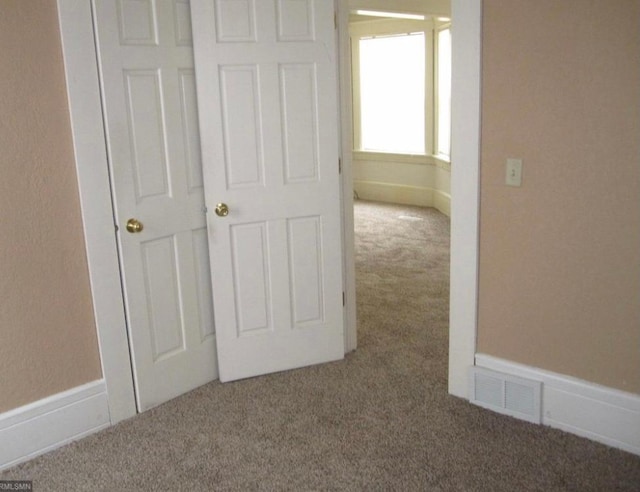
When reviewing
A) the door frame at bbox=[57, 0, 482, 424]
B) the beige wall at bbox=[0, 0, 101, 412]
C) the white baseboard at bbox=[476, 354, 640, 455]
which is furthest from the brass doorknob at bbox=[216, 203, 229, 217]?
the white baseboard at bbox=[476, 354, 640, 455]

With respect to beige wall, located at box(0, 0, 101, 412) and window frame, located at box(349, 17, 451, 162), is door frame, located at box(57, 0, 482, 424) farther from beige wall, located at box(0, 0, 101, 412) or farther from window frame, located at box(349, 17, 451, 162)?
window frame, located at box(349, 17, 451, 162)

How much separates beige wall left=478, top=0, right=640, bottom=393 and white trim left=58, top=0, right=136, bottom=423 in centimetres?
160

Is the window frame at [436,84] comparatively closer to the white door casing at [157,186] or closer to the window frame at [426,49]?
the window frame at [426,49]

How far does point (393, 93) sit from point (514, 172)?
5.27 meters

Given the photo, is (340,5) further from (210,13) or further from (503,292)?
(503,292)

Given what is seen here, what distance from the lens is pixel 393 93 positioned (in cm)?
790

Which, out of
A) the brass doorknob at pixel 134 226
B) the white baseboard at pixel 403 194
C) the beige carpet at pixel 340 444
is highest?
the brass doorknob at pixel 134 226

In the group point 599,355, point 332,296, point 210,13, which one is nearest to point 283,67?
point 210,13

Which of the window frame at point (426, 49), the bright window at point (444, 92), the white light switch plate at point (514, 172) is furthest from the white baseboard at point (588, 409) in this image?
the bright window at point (444, 92)

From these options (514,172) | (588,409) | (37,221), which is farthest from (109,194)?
(588,409)

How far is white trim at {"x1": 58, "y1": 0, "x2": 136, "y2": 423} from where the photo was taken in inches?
108

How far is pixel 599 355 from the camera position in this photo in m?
2.74

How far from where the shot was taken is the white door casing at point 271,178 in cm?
315

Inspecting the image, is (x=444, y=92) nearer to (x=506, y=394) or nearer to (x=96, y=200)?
(x=506, y=394)
